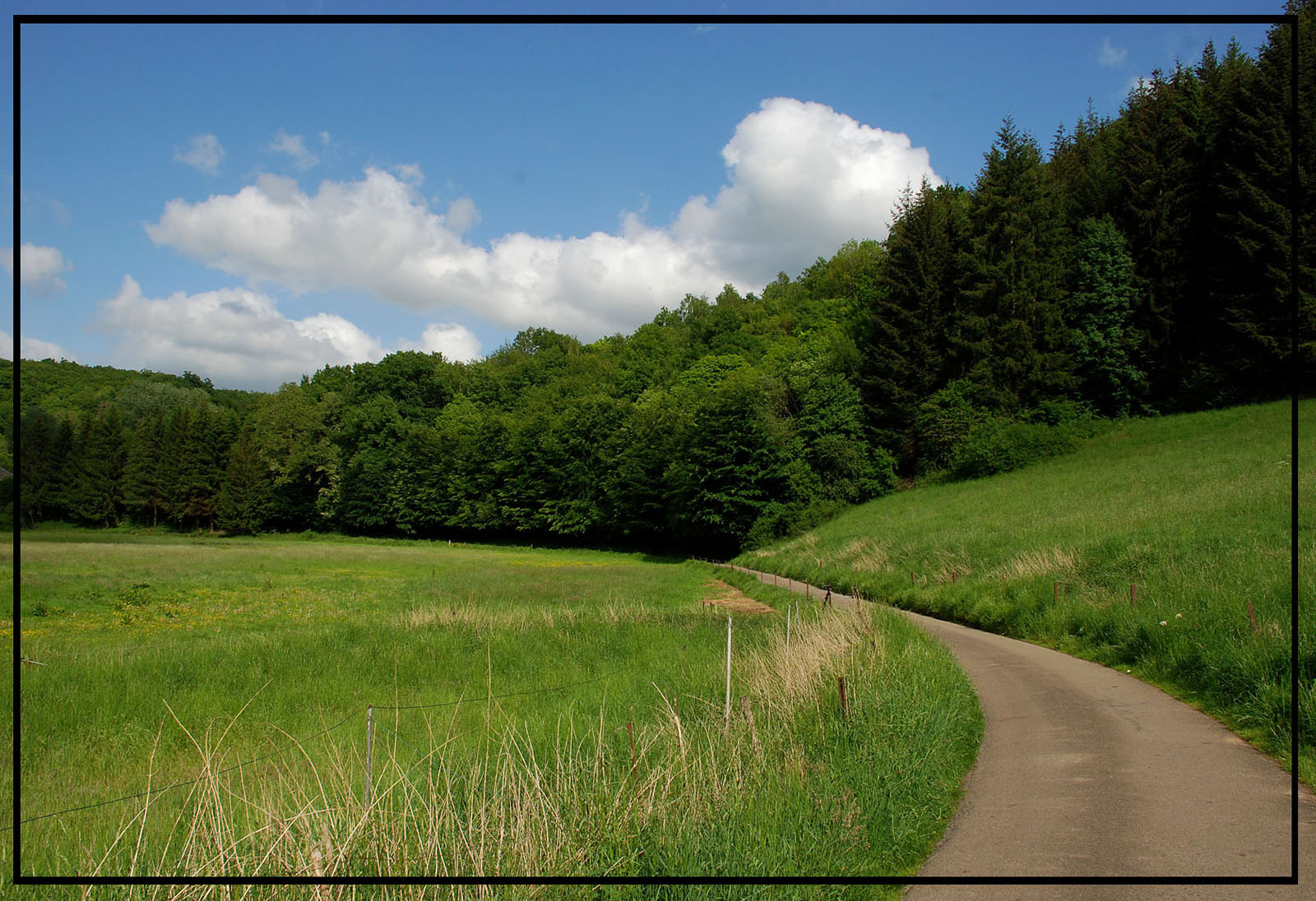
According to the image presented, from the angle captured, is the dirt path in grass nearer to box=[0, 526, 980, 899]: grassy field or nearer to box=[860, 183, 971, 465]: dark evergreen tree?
box=[0, 526, 980, 899]: grassy field

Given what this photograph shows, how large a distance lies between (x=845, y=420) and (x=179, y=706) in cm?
4707

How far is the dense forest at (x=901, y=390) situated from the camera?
1545 inches

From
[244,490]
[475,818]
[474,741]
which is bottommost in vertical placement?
[474,741]

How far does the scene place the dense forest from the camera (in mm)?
39250

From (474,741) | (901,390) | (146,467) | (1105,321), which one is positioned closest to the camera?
(474,741)

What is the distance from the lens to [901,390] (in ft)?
180

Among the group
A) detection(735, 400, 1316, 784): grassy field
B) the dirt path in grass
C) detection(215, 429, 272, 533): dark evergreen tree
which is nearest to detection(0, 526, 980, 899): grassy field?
the dirt path in grass

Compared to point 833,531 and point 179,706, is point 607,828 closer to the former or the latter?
point 179,706

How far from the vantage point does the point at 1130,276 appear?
1969 inches

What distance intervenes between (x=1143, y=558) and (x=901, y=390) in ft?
129

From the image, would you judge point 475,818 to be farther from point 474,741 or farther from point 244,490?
point 244,490

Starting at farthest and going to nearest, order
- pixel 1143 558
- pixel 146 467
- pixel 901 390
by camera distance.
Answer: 1. pixel 901 390
2. pixel 146 467
3. pixel 1143 558

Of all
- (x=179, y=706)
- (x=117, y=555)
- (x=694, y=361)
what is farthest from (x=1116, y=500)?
(x=694, y=361)

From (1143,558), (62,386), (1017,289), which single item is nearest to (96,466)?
(62,386)
